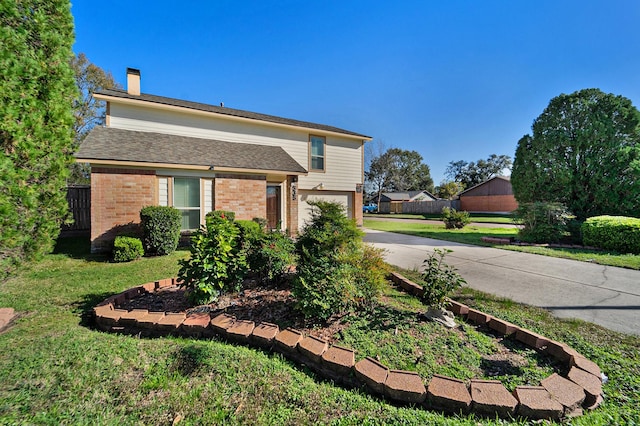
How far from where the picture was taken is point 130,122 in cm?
945

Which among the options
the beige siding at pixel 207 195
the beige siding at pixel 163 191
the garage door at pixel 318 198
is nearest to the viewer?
the beige siding at pixel 163 191

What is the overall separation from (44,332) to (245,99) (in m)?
14.4

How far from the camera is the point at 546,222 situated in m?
9.70

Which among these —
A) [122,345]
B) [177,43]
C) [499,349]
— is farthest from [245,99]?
[499,349]

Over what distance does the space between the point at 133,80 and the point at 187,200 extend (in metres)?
5.85

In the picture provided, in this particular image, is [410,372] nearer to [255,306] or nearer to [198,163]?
[255,306]

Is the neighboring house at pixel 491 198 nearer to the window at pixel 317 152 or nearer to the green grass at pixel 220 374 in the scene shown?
the window at pixel 317 152

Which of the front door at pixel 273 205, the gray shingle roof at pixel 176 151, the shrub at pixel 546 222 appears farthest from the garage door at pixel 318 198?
the shrub at pixel 546 222

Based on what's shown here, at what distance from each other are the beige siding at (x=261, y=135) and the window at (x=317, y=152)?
27 cm

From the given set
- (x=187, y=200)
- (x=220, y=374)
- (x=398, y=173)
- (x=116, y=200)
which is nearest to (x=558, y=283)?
(x=220, y=374)

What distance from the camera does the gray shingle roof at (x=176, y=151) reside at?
7641 millimetres

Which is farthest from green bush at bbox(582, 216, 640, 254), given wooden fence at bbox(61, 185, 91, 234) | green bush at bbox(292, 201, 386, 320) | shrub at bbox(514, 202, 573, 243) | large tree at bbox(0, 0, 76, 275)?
wooden fence at bbox(61, 185, 91, 234)

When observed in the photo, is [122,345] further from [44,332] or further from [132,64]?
[132,64]

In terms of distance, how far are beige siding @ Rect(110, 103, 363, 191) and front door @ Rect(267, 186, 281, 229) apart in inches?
65.7
